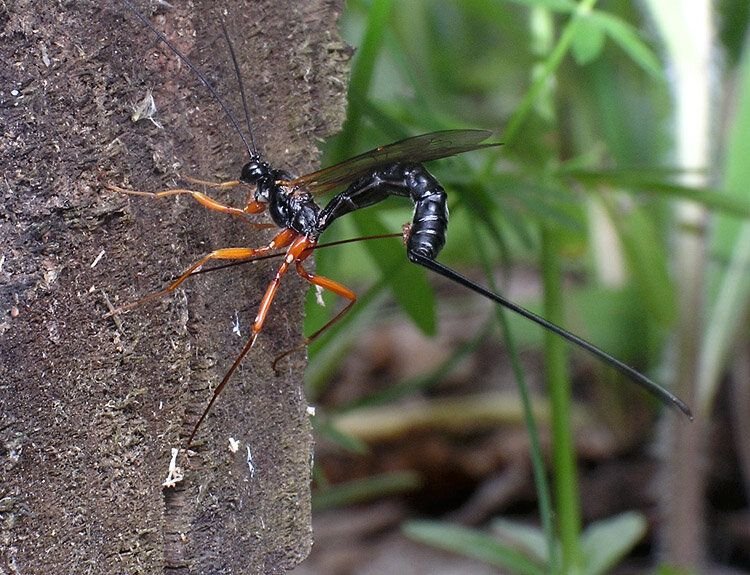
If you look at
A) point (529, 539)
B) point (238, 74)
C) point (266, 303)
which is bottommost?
point (529, 539)

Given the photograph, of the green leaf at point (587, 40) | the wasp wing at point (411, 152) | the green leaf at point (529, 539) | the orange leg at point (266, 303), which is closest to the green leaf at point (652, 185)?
the green leaf at point (587, 40)

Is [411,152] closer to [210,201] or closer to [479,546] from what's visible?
[210,201]

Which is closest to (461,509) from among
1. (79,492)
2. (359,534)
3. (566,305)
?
(359,534)

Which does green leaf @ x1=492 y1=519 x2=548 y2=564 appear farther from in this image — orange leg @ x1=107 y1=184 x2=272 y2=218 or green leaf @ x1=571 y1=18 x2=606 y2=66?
orange leg @ x1=107 y1=184 x2=272 y2=218

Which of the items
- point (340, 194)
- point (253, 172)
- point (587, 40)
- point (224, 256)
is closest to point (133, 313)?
point (224, 256)

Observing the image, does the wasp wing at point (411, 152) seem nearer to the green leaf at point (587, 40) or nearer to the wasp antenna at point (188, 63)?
the wasp antenna at point (188, 63)
